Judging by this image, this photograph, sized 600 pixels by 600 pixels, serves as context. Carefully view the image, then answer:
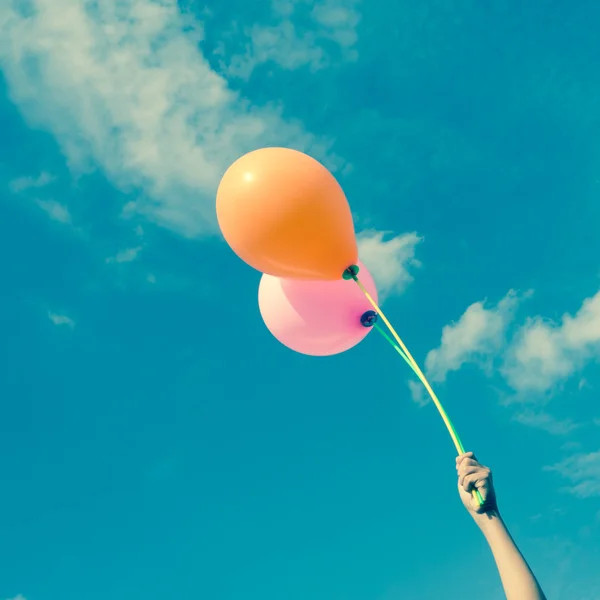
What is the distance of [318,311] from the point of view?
22.0 ft

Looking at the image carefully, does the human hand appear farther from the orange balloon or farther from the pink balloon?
the pink balloon

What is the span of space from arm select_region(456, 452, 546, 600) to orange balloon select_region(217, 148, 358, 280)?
9.48ft

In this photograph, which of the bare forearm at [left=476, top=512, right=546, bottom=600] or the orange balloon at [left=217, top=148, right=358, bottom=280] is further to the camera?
the orange balloon at [left=217, top=148, right=358, bottom=280]

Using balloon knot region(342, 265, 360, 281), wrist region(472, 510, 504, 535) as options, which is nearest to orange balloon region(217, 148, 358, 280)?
balloon knot region(342, 265, 360, 281)

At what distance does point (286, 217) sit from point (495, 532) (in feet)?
11.8

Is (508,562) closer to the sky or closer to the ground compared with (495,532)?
closer to the ground

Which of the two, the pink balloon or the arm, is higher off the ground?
the pink balloon

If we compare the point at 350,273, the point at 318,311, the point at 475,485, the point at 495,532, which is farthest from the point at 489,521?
the point at 318,311

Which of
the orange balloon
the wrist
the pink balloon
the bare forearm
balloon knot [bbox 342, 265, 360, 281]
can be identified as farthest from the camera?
the pink balloon

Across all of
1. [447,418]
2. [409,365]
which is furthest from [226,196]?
[447,418]

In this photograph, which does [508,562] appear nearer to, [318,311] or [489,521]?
[489,521]

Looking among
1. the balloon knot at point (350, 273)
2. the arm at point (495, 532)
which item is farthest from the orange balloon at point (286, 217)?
the arm at point (495, 532)

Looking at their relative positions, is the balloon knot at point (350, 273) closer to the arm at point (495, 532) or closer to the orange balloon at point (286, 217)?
the orange balloon at point (286, 217)

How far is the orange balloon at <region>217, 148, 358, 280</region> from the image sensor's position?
19.4 feet
